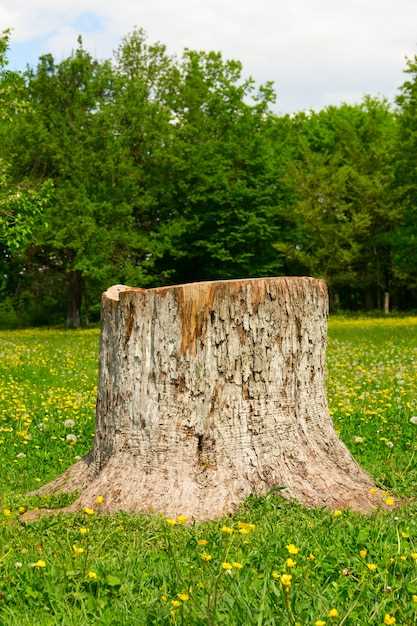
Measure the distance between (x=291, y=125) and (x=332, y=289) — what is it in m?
13.3

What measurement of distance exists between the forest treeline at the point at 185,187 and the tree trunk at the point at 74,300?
0.07 meters

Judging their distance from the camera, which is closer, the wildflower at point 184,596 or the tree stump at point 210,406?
the wildflower at point 184,596

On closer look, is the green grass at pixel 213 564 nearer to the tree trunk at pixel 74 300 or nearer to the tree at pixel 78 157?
the tree at pixel 78 157

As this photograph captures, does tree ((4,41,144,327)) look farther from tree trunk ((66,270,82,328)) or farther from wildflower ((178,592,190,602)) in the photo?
wildflower ((178,592,190,602))

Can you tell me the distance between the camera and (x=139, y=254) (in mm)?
41344

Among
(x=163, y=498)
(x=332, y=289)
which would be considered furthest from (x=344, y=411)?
(x=332, y=289)

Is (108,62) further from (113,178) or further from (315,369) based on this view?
(315,369)

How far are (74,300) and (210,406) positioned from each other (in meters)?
37.3

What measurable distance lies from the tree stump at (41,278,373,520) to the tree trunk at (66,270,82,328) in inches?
1428

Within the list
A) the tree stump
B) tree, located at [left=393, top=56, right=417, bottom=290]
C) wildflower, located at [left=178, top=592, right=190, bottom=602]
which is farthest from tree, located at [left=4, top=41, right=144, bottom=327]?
wildflower, located at [left=178, top=592, right=190, bottom=602]

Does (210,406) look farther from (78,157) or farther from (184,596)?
(78,157)

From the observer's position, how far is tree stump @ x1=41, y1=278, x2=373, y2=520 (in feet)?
18.5

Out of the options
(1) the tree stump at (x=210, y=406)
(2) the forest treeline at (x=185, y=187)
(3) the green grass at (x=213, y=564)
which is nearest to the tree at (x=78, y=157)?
(2) the forest treeline at (x=185, y=187)

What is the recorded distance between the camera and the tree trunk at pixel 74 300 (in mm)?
41875
